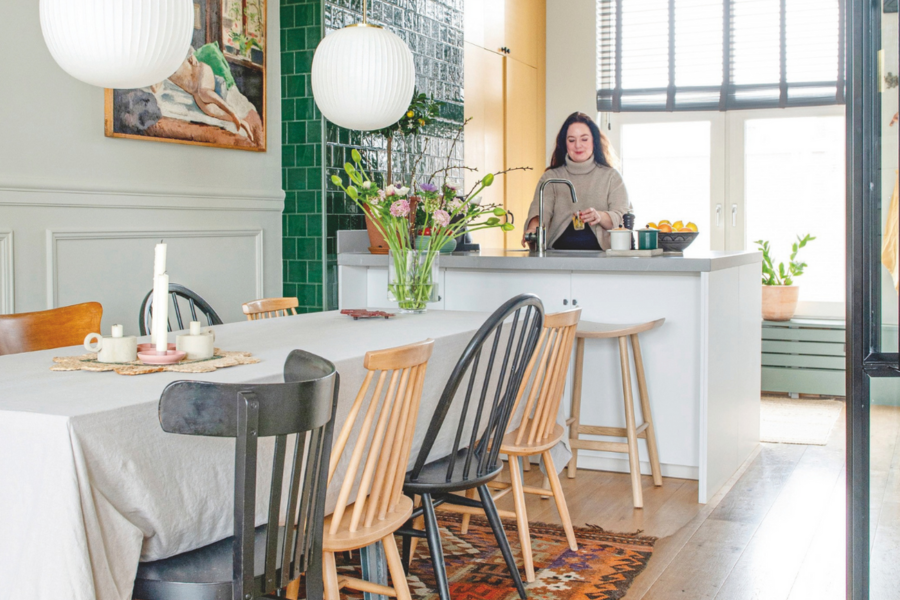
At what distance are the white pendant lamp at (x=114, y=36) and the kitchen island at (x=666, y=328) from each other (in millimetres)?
1769

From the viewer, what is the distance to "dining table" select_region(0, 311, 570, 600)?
1390 millimetres

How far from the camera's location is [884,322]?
1.79 meters

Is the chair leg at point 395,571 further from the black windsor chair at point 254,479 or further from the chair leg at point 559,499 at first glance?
the chair leg at point 559,499

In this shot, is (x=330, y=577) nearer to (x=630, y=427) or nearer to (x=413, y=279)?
(x=413, y=279)

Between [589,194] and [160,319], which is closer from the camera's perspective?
[160,319]

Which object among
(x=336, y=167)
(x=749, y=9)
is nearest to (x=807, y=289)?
(x=749, y=9)

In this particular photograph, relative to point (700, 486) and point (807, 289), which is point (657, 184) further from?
point (700, 486)

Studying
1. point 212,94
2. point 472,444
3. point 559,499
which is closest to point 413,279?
point 559,499

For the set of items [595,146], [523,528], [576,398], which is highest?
[595,146]

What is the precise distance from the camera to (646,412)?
3.58 m

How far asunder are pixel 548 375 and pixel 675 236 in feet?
5.66

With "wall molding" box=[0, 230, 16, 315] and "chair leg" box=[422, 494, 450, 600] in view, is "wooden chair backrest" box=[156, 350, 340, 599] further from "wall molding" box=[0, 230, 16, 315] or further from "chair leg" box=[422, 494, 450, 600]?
"wall molding" box=[0, 230, 16, 315]

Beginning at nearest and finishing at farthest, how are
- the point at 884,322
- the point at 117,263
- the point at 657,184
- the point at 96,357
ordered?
the point at 884,322 < the point at 96,357 < the point at 117,263 < the point at 657,184

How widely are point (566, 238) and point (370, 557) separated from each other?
305 centimetres
